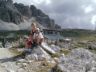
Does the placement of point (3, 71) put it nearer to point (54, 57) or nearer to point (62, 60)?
point (62, 60)

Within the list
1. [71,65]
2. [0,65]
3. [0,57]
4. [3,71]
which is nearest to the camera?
[71,65]

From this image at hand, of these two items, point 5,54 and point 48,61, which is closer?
point 48,61

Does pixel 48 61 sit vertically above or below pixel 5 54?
above

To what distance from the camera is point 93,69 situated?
1825 centimetres

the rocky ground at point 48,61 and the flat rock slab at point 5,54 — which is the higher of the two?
the rocky ground at point 48,61

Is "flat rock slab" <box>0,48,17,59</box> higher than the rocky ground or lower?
lower

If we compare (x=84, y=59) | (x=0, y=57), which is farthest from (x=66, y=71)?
(x=0, y=57)

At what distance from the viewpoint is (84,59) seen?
20.8 meters

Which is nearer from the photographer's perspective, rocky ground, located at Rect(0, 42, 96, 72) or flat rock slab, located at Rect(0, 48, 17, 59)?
rocky ground, located at Rect(0, 42, 96, 72)

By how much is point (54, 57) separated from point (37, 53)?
67.4 inches

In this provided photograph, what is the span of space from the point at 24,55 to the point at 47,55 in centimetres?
240

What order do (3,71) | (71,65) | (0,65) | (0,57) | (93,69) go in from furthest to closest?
(0,57), (0,65), (3,71), (71,65), (93,69)

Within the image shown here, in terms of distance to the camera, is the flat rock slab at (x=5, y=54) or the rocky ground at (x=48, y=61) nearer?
the rocky ground at (x=48, y=61)

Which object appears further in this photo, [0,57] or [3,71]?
[0,57]
